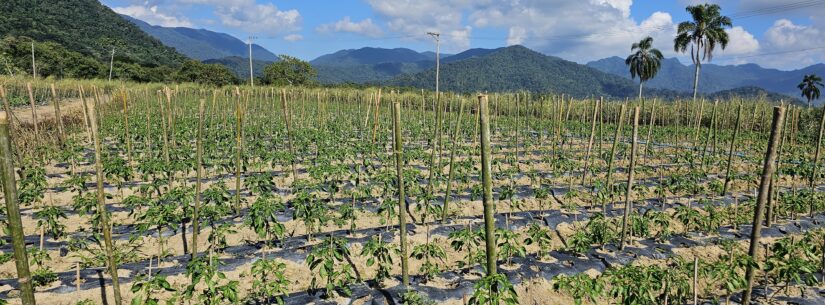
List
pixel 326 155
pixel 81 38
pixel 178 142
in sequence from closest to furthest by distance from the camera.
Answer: pixel 326 155
pixel 178 142
pixel 81 38

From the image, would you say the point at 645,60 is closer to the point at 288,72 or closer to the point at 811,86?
the point at 811,86

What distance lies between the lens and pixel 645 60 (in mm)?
40531

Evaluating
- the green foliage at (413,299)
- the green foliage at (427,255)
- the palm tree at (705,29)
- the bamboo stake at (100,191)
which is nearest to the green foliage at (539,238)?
the green foliage at (427,255)

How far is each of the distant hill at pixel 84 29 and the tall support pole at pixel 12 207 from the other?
77.9 metres

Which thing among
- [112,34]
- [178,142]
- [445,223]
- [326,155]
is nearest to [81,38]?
[112,34]

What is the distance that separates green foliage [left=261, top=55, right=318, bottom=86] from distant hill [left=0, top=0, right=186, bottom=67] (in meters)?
26.0

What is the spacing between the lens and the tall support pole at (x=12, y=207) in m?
2.38

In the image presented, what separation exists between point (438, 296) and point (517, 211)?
15.5 ft

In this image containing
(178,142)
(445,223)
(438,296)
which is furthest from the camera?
(178,142)

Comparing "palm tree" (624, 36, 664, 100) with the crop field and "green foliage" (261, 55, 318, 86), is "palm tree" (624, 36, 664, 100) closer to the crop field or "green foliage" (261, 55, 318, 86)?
the crop field

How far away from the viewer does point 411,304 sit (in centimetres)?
477

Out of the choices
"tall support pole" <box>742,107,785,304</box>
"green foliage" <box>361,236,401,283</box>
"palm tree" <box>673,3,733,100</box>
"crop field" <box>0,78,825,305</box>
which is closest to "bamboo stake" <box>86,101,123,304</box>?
"crop field" <box>0,78,825,305</box>

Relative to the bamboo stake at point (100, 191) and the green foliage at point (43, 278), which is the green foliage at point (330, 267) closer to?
the bamboo stake at point (100, 191)

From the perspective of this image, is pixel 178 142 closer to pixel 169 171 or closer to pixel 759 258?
pixel 169 171
